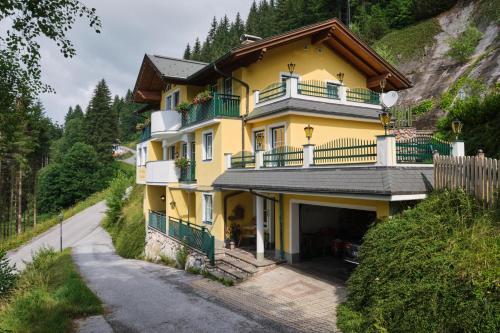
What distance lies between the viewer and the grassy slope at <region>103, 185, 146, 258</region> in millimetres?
25700

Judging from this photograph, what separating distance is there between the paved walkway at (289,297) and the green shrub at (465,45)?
28825mm

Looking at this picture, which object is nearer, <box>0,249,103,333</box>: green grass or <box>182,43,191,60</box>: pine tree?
<box>0,249,103,333</box>: green grass

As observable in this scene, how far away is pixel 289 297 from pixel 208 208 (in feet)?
29.5

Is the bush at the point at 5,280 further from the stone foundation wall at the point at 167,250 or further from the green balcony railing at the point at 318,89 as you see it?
the green balcony railing at the point at 318,89

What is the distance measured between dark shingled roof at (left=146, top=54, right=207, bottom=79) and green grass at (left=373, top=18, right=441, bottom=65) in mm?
21643

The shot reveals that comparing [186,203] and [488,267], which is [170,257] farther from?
[488,267]

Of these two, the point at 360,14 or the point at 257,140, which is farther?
the point at 360,14

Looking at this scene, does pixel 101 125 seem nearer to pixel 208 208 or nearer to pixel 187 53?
pixel 187 53

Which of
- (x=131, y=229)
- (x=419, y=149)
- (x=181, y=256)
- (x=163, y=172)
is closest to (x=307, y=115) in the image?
(x=419, y=149)

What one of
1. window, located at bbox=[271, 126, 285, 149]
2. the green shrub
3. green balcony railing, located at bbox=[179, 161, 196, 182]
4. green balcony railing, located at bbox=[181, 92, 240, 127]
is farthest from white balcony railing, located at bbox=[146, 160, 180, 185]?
the green shrub

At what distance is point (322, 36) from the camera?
18.7m

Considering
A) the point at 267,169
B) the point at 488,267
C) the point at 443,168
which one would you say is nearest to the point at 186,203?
the point at 267,169

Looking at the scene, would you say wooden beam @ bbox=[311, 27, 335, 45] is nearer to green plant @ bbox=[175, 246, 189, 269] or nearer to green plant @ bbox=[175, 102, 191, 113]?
green plant @ bbox=[175, 102, 191, 113]

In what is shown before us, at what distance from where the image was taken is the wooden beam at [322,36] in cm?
1838
